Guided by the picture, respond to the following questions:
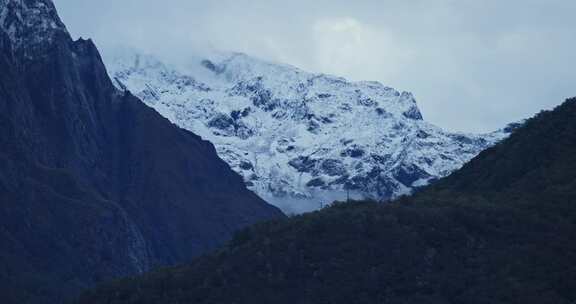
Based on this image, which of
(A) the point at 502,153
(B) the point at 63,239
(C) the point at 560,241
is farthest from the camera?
(B) the point at 63,239

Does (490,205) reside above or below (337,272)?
above

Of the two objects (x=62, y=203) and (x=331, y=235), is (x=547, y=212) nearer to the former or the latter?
(x=331, y=235)

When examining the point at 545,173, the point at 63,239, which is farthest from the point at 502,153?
the point at 63,239

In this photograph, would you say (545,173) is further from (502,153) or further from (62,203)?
(62,203)

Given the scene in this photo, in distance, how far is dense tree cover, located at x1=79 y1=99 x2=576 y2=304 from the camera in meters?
79.2

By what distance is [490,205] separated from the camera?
89875 millimetres

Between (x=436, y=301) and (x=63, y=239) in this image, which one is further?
(x=63, y=239)

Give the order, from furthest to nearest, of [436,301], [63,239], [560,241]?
[63,239]
[560,241]
[436,301]

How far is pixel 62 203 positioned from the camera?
174m

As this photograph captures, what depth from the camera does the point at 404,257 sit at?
8369 cm

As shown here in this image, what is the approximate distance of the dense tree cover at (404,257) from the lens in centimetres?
7919

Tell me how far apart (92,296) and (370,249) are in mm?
20432

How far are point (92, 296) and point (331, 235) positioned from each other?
1762 cm

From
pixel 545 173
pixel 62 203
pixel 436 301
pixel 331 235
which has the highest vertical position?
pixel 62 203
